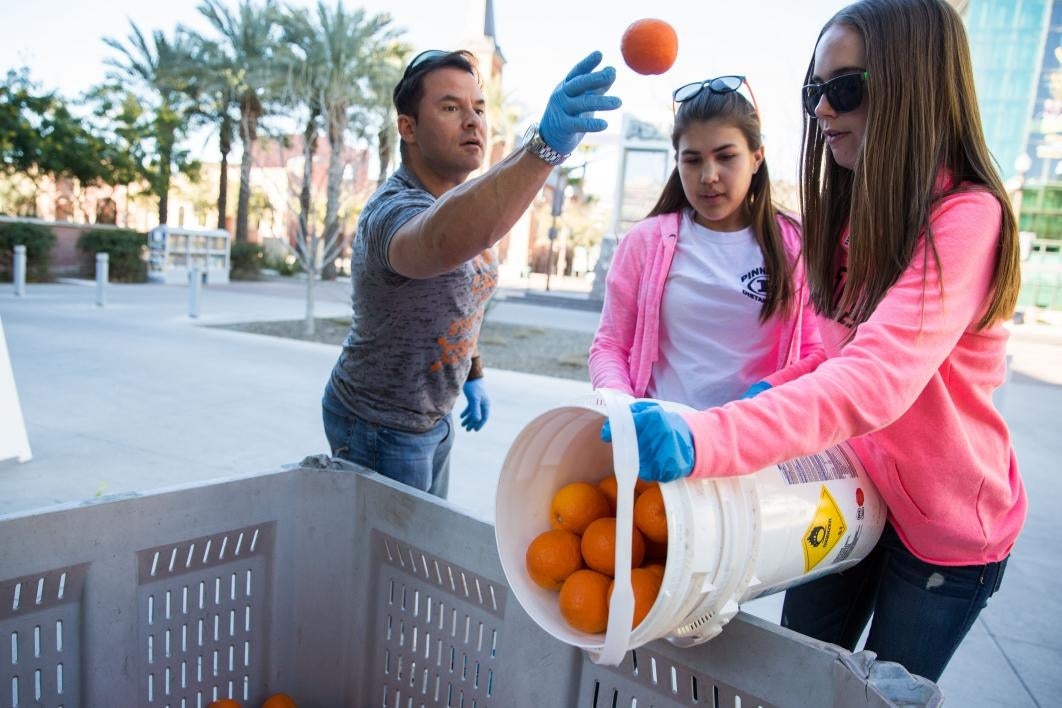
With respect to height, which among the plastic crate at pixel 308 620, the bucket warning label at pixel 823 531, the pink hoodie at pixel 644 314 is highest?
the pink hoodie at pixel 644 314

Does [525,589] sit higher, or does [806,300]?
[806,300]

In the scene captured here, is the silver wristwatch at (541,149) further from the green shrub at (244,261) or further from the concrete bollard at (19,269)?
the green shrub at (244,261)

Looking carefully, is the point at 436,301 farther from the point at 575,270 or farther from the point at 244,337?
the point at 575,270

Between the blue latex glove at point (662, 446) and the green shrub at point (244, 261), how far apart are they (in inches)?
990

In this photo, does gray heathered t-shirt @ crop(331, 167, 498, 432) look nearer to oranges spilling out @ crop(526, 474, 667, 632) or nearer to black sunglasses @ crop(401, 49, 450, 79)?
black sunglasses @ crop(401, 49, 450, 79)

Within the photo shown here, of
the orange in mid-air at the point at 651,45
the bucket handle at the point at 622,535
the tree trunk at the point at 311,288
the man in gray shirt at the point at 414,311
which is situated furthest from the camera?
the tree trunk at the point at 311,288

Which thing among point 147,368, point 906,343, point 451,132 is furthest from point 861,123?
point 147,368

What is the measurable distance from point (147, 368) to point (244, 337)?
2756mm

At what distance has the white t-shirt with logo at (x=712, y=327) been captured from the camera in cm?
189

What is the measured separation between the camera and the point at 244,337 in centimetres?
1021

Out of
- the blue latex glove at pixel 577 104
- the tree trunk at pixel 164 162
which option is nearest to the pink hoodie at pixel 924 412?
the blue latex glove at pixel 577 104

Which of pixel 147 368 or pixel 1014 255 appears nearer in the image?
pixel 1014 255

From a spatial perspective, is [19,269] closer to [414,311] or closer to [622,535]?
[414,311]

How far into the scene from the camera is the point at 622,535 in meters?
0.93
